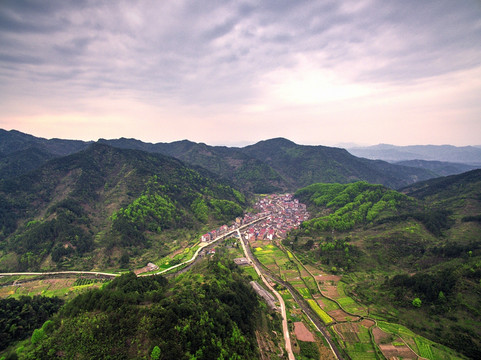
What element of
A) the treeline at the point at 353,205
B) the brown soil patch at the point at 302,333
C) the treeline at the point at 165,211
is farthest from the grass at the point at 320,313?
the treeline at the point at 165,211

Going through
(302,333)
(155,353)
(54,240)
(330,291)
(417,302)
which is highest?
(54,240)

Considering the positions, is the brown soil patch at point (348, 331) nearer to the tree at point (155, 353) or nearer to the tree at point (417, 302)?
the tree at point (417, 302)

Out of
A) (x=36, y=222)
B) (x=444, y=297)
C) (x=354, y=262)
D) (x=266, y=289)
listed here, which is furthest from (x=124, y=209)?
(x=444, y=297)

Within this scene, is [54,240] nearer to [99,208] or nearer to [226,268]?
[99,208]

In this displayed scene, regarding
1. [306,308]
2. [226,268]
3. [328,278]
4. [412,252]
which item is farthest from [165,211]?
[412,252]

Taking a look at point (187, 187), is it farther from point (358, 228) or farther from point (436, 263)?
point (436, 263)

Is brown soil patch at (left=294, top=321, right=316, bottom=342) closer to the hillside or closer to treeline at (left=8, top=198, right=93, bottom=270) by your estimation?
the hillside
